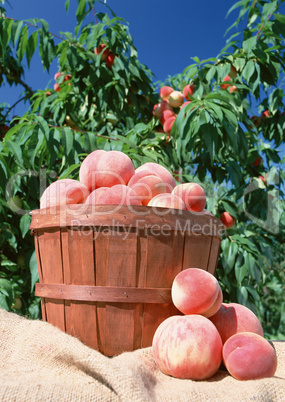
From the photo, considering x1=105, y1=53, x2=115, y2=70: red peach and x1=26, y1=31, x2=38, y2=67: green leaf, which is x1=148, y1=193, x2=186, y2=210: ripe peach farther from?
x1=105, y1=53, x2=115, y2=70: red peach

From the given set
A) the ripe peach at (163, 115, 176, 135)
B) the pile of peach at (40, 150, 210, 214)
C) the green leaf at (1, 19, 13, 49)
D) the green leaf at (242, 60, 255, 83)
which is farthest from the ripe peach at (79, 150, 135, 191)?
the green leaf at (242, 60, 255, 83)

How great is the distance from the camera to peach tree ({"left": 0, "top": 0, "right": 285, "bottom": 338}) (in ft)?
6.93

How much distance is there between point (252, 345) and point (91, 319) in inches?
21.7

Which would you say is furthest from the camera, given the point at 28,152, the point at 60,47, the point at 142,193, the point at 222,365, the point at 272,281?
the point at 272,281

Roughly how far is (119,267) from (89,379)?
38cm

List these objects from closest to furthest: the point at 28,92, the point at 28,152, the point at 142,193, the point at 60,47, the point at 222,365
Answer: the point at 222,365 → the point at 142,193 → the point at 28,152 → the point at 60,47 → the point at 28,92

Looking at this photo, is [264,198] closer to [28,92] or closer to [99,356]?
[99,356]

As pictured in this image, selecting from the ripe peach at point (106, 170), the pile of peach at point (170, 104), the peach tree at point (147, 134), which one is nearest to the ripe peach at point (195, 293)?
the ripe peach at point (106, 170)

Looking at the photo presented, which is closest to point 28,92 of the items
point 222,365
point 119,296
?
point 119,296

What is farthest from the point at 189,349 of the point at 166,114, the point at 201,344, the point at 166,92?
the point at 166,92

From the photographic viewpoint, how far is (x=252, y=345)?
111cm

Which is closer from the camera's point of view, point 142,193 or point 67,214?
point 67,214

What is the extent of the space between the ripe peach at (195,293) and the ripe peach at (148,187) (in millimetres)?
341

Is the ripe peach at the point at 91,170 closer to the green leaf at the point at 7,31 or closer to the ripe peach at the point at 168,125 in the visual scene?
the ripe peach at the point at 168,125
